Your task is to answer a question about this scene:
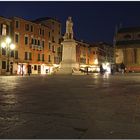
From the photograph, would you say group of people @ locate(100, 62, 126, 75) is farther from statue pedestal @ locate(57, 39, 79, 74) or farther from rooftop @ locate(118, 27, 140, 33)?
rooftop @ locate(118, 27, 140, 33)

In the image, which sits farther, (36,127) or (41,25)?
(41,25)

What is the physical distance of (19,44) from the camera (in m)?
52.0

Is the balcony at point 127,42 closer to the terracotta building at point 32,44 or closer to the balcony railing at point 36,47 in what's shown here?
the terracotta building at point 32,44

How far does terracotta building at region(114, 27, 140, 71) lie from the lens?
64750 millimetres

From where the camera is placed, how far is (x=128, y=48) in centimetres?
6694

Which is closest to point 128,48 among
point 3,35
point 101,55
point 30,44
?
point 30,44

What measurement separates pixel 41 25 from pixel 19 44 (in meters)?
8.53

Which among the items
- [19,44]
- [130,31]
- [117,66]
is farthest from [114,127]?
[130,31]

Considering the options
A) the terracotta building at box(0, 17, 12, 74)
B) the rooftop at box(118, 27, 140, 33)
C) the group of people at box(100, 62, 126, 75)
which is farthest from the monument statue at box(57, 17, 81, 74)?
the rooftop at box(118, 27, 140, 33)

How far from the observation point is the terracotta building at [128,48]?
64750 mm

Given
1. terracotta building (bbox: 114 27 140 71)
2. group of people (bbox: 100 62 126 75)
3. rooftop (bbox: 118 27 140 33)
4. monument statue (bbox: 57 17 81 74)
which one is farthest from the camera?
rooftop (bbox: 118 27 140 33)

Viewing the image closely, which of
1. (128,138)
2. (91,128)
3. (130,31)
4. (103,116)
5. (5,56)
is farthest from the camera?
(130,31)

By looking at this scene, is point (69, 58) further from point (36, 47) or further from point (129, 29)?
point (129, 29)

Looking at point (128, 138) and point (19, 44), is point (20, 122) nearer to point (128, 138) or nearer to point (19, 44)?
point (128, 138)
